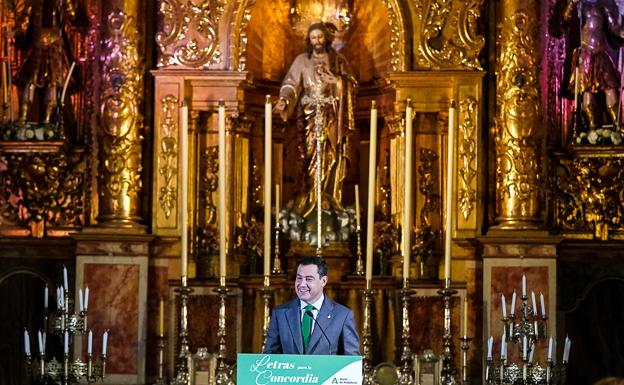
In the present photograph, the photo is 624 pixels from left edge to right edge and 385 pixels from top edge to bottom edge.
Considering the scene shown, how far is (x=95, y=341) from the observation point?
1488cm

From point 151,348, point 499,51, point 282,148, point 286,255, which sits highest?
point 499,51

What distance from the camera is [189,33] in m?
15.4

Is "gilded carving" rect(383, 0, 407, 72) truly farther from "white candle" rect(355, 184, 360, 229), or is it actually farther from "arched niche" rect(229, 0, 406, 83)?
"white candle" rect(355, 184, 360, 229)

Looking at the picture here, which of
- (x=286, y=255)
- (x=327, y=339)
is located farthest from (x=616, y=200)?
(x=327, y=339)

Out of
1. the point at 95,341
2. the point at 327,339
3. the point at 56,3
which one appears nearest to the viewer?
the point at 327,339

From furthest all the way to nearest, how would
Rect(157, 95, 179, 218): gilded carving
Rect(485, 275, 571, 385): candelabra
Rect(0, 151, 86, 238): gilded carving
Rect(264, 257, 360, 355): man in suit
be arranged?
Rect(0, 151, 86, 238): gilded carving
Rect(157, 95, 179, 218): gilded carving
Rect(485, 275, 571, 385): candelabra
Rect(264, 257, 360, 355): man in suit

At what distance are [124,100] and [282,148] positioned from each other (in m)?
1.90

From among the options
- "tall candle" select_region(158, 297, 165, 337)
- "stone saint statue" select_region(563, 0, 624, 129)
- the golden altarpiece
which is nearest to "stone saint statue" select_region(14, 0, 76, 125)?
the golden altarpiece

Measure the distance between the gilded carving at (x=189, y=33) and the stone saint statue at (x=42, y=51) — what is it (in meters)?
1.10

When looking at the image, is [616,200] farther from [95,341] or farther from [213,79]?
[95,341]

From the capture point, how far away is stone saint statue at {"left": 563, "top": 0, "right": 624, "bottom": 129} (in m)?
15.5

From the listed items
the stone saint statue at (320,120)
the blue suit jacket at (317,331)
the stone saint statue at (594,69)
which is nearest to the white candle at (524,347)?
the blue suit jacket at (317,331)

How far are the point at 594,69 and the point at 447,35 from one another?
5.14ft

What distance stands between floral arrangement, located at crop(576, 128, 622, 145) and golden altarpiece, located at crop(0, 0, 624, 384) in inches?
1.4
